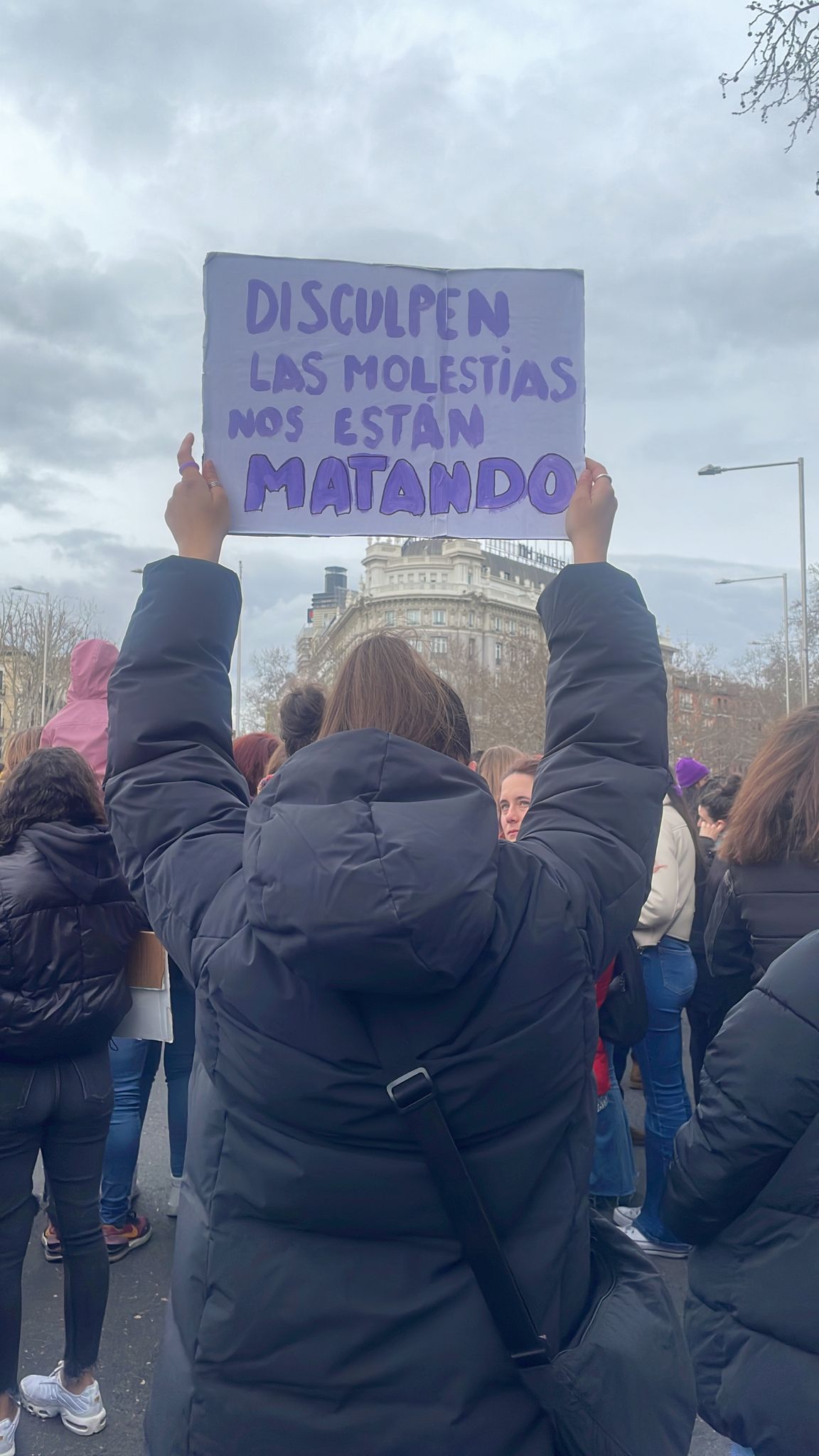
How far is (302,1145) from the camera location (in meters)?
1.32

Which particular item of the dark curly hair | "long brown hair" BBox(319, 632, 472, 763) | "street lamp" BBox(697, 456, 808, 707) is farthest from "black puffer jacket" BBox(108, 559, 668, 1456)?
"street lamp" BBox(697, 456, 808, 707)

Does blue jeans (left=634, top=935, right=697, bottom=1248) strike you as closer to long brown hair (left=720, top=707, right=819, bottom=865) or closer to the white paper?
long brown hair (left=720, top=707, right=819, bottom=865)

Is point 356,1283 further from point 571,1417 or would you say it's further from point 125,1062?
point 125,1062

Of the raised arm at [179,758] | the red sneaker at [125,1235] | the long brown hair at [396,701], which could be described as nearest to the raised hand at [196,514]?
the raised arm at [179,758]

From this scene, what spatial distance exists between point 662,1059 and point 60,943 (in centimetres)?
243

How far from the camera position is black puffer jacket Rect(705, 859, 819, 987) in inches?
126

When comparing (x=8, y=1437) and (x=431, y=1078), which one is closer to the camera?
(x=431, y=1078)

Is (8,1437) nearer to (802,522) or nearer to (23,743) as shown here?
(23,743)

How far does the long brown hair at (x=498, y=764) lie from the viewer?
14.5ft

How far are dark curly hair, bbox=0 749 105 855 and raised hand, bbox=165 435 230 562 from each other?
1330 mm

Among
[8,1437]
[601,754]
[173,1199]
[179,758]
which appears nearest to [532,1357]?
[601,754]

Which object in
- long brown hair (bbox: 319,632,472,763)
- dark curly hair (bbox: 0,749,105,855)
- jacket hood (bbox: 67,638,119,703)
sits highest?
jacket hood (bbox: 67,638,119,703)

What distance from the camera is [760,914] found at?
3295 millimetres

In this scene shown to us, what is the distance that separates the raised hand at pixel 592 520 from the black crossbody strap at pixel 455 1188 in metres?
0.98
